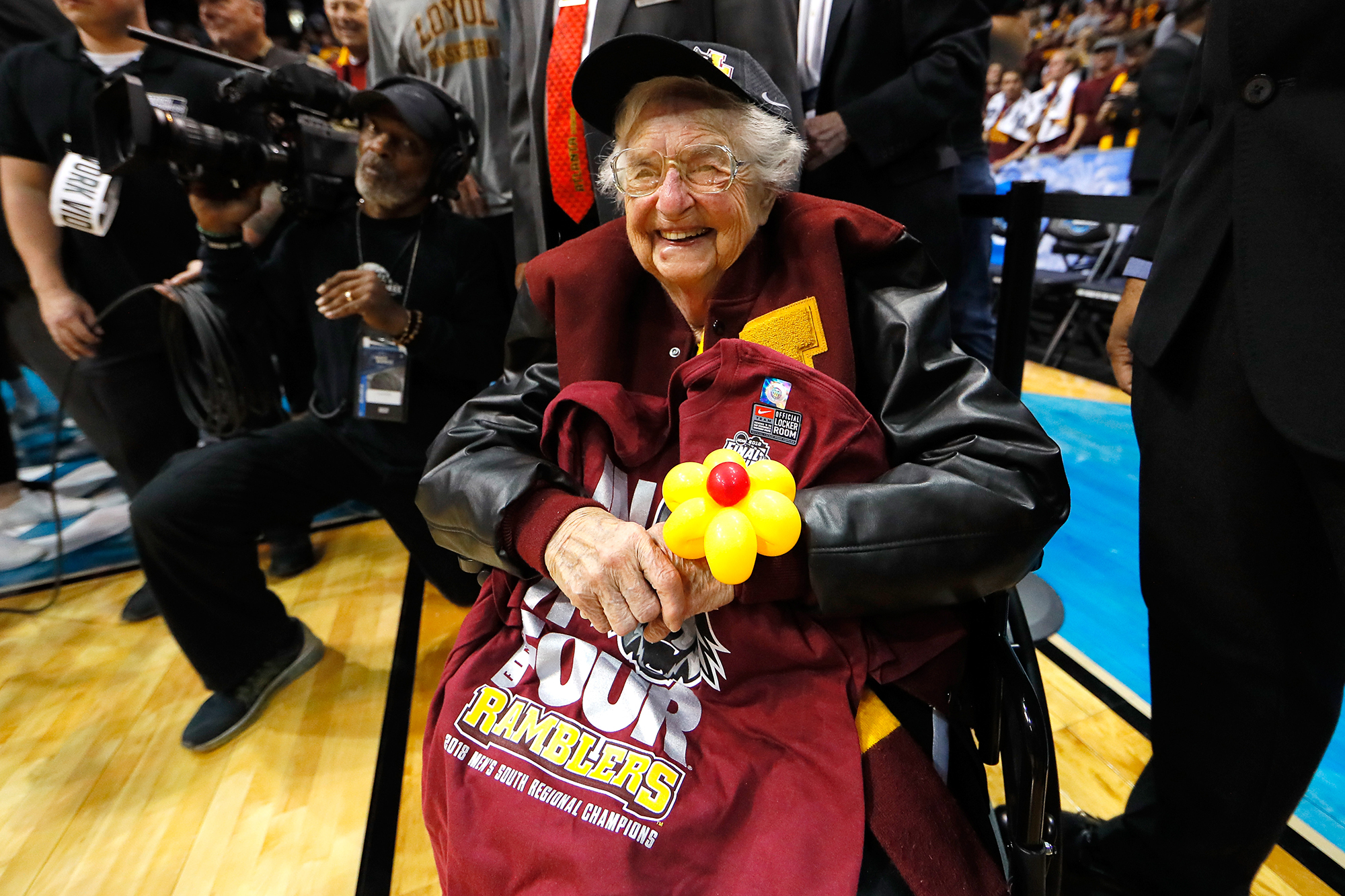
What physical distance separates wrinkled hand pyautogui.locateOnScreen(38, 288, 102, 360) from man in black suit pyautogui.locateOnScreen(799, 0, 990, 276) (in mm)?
2122

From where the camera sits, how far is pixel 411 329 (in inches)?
67.4

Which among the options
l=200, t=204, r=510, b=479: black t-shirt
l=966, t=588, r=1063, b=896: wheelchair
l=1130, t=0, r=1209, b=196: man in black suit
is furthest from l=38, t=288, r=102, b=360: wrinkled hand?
l=1130, t=0, r=1209, b=196: man in black suit

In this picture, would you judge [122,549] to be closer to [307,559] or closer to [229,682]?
[307,559]

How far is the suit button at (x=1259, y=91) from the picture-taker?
0.73 meters

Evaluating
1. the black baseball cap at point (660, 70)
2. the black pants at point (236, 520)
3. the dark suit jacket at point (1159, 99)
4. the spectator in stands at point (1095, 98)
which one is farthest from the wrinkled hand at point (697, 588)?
the spectator in stands at point (1095, 98)

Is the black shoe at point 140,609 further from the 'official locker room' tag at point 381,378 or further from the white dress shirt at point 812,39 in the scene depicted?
the white dress shirt at point 812,39

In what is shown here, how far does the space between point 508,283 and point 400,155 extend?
0.45 meters

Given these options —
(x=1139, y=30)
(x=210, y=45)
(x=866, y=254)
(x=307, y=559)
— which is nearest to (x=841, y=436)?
(x=866, y=254)

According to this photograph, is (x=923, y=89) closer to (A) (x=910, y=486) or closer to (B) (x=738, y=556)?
(A) (x=910, y=486)

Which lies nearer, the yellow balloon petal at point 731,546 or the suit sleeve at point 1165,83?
the yellow balloon petal at point 731,546

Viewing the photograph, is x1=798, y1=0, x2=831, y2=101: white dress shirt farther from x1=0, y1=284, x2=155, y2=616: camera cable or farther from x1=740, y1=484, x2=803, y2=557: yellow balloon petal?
x1=0, y1=284, x2=155, y2=616: camera cable

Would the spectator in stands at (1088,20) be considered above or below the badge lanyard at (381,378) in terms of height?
above

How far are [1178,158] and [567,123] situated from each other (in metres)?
1.20

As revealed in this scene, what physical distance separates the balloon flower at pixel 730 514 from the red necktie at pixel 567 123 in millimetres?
1063
